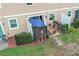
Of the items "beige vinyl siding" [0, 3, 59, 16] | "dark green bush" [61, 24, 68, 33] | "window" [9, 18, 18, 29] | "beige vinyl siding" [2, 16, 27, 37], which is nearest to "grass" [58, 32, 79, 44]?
"dark green bush" [61, 24, 68, 33]

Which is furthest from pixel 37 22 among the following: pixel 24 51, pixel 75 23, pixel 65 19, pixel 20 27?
pixel 75 23

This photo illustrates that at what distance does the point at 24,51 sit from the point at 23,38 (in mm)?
348

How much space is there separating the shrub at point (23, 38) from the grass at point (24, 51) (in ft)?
0.54

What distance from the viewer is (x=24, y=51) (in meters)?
5.14

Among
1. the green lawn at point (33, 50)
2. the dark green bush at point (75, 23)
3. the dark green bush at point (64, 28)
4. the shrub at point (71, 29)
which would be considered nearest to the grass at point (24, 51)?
the green lawn at point (33, 50)

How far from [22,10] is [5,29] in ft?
2.00

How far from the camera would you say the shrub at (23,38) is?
527 centimetres

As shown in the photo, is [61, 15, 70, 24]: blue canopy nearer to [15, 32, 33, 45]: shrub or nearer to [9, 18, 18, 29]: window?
[15, 32, 33, 45]: shrub

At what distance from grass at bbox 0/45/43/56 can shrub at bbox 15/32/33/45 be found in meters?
0.16

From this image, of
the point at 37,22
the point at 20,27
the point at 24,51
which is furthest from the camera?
the point at 37,22

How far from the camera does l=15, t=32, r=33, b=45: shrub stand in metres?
5.27

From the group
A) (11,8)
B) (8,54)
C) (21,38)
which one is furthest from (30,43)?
(11,8)

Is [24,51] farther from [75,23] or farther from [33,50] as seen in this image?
[75,23]

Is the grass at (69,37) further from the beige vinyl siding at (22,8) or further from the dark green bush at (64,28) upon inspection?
the beige vinyl siding at (22,8)
